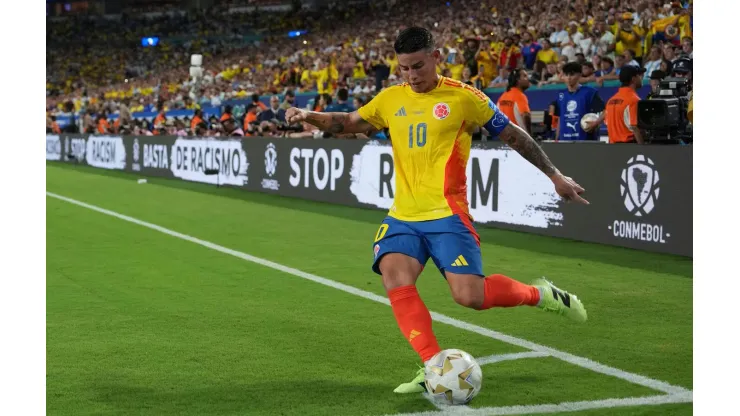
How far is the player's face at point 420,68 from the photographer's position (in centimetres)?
506

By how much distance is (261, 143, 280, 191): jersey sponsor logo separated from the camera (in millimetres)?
19156

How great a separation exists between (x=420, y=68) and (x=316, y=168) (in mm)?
12625

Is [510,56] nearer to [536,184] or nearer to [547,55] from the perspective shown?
[547,55]

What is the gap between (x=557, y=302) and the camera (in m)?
5.79

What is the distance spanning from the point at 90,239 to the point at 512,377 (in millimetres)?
8064

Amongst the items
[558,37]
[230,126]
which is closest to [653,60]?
[558,37]

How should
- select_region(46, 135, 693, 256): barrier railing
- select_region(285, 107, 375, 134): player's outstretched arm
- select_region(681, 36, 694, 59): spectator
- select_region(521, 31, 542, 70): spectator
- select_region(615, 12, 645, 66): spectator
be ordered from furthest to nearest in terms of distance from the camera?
1. select_region(521, 31, 542, 70): spectator
2. select_region(615, 12, 645, 66): spectator
3. select_region(681, 36, 694, 59): spectator
4. select_region(46, 135, 693, 256): barrier railing
5. select_region(285, 107, 375, 134): player's outstretched arm

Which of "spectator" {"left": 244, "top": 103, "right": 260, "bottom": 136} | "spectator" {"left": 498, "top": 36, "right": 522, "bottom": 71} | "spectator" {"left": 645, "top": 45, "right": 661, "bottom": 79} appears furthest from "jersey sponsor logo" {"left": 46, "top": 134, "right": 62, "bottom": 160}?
"spectator" {"left": 645, "top": 45, "right": 661, "bottom": 79}

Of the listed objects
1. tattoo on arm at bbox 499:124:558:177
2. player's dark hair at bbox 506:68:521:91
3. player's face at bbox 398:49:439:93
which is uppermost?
player's dark hair at bbox 506:68:521:91

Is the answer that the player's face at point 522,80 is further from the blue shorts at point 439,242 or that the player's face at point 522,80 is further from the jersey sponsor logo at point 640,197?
the blue shorts at point 439,242

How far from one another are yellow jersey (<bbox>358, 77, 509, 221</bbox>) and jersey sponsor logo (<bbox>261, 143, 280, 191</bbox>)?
45.6 feet

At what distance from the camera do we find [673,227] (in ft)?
33.4

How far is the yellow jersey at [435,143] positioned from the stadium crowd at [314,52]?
7.69 metres

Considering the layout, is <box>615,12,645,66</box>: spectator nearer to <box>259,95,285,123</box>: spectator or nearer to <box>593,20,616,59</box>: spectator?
<box>593,20,616,59</box>: spectator
